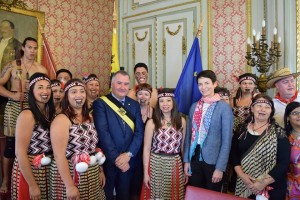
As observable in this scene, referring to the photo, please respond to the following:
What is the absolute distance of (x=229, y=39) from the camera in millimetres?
3977

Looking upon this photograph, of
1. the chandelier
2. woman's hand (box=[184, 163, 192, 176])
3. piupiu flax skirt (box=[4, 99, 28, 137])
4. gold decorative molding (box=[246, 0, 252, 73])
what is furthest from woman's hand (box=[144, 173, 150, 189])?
gold decorative molding (box=[246, 0, 252, 73])

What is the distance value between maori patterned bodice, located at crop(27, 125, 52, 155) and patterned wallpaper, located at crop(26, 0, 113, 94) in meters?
2.80

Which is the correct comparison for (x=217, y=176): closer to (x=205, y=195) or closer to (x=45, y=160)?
(x=205, y=195)

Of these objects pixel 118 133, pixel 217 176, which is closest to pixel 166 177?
pixel 217 176

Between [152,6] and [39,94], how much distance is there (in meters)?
3.32

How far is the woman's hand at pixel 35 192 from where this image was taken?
6.25ft

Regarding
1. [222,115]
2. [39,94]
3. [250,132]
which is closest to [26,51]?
[39,94]

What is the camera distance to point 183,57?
4492 mm

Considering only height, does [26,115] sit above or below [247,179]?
above

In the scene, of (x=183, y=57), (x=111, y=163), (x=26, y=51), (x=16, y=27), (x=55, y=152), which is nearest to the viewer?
(x=55, y=152)

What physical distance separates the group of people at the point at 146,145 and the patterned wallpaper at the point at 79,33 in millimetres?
2035

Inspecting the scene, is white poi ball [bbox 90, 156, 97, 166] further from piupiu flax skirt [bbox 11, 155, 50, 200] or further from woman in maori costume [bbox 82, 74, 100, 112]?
woman in maori costume [bbox 82, 74, 100, 112]

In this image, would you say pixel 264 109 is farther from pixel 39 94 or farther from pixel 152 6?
pixel 152 6

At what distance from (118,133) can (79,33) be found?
119 inches
